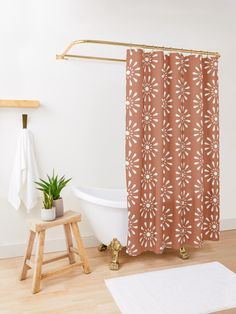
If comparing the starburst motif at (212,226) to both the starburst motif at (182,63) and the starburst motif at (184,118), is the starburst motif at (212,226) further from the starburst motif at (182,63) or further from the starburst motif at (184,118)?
the starburst motif at (182,63)

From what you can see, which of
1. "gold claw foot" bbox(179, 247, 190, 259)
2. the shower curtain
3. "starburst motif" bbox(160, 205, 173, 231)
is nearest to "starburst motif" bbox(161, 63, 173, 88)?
the shower curtain

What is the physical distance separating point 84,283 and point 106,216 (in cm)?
50

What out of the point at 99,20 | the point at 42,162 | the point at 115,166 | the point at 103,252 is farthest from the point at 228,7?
the point at 103,252

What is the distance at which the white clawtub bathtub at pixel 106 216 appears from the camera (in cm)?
229

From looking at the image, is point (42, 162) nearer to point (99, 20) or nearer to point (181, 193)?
point (181, 193)

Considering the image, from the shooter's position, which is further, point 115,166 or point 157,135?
point 115,166

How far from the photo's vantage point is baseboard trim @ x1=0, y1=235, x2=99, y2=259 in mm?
2609

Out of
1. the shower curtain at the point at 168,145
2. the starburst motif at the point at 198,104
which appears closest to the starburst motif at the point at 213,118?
the shower curtain at the point at 168,145

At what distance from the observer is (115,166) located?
115 inches

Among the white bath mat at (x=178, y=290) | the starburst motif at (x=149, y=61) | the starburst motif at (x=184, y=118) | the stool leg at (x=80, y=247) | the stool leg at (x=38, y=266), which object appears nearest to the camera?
the white bath mat at (x=178, y=290)

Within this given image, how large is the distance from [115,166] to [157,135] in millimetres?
695

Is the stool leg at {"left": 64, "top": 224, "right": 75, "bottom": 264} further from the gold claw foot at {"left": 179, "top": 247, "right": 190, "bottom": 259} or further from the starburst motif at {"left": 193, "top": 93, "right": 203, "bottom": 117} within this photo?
the starburst motif at {"left": 193, "top": 93, "right": 203, "bottom": 117}

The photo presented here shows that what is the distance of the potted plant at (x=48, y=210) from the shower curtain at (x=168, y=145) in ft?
1.93

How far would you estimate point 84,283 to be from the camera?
2.14 m
